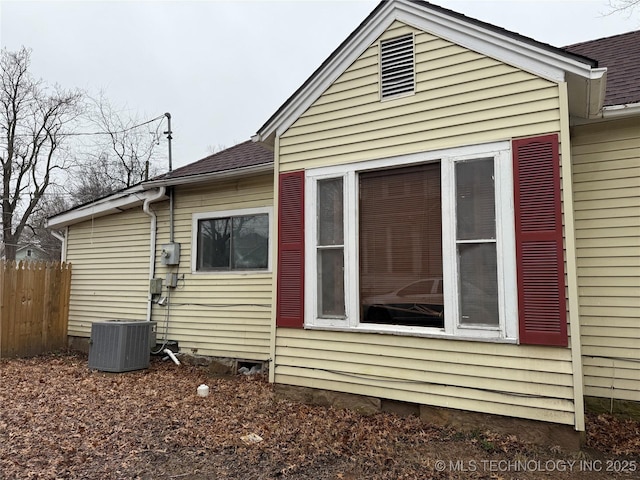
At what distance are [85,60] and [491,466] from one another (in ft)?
67.9

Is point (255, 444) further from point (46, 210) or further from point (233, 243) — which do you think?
point (46, 210)

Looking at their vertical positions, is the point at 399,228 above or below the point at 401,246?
above

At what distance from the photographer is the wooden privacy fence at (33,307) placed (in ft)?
26.2

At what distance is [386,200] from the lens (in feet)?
15.0

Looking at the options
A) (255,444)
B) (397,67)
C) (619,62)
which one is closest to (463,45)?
(397,67)

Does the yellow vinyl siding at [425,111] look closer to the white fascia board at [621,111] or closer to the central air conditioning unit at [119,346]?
the white fascia board at [621,111]

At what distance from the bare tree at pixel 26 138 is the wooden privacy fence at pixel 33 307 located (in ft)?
52.4

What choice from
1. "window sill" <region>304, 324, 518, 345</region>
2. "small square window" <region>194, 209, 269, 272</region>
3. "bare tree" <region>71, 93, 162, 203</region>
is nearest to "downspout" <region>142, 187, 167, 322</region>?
"small square window" <region>194, 209, 269, 272</region>

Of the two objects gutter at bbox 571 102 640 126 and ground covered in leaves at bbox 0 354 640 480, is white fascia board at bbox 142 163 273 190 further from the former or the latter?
gutter at bbox 571 102 640 126

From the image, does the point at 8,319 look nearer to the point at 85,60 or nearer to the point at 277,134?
the point at 277,134

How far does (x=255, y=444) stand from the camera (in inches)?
151

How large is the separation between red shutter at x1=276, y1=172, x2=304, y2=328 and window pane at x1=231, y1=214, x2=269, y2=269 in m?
1.62

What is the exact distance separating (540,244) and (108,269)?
7.81 m

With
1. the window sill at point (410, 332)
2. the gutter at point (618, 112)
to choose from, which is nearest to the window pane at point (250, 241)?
the window sill at point (410, 332)
